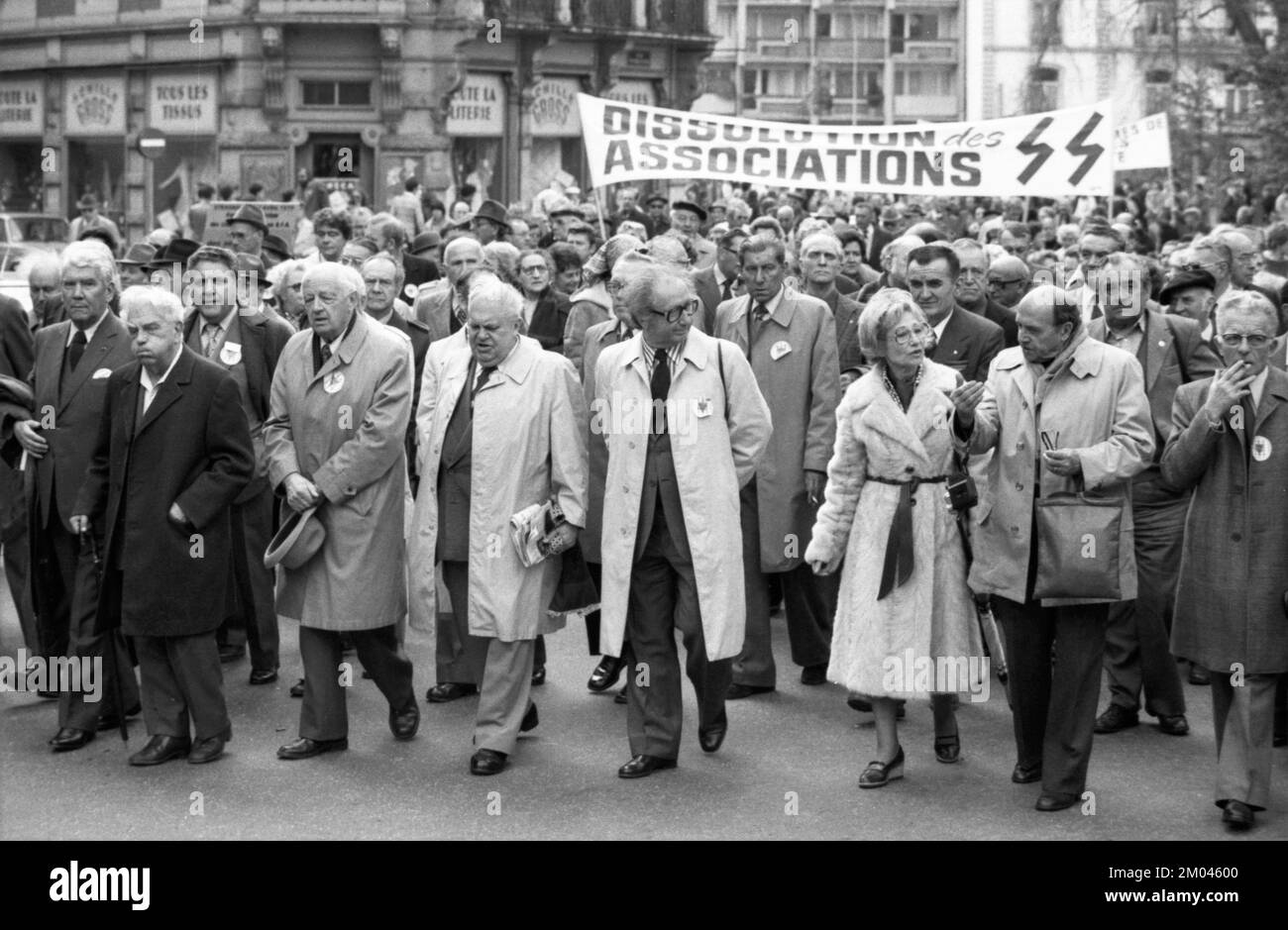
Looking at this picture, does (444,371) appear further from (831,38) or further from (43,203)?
(831,38)

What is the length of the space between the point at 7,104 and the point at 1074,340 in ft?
112

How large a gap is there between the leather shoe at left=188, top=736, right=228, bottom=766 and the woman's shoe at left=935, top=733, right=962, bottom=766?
3.05 m

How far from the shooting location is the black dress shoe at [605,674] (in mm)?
10125

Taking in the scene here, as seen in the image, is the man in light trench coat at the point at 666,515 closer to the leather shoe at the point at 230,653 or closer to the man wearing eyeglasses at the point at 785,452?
the man wearing eyeglasses at the point at 785,452

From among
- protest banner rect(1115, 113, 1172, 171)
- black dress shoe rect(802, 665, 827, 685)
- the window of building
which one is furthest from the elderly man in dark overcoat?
the window of building

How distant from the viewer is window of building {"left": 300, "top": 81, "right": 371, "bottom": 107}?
34094 mm

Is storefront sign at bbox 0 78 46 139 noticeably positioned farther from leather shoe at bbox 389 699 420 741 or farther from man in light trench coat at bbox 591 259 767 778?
man in light trench coat at bbox 591 259 767 778

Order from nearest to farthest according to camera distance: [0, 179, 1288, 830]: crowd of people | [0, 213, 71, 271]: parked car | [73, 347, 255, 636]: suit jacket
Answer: [0, 179, 1288, 830]: crowd of people
[73, 347, 255, 636]: suit jacket
[0, 213, 71, 271]: parked car

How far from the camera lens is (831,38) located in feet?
273

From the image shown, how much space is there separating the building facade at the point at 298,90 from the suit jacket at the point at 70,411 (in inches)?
879

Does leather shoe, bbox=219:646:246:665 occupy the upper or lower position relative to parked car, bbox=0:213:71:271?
lower

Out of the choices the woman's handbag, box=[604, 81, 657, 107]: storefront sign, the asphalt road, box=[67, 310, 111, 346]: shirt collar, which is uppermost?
box=[604, 81, 657, 107]: storefront sign

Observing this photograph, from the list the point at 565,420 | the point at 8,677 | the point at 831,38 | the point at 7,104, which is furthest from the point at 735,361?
the point at 831,38

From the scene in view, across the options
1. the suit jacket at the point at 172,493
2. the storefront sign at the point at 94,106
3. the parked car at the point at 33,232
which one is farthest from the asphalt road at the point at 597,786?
the storefront sign at the point at 94,106
